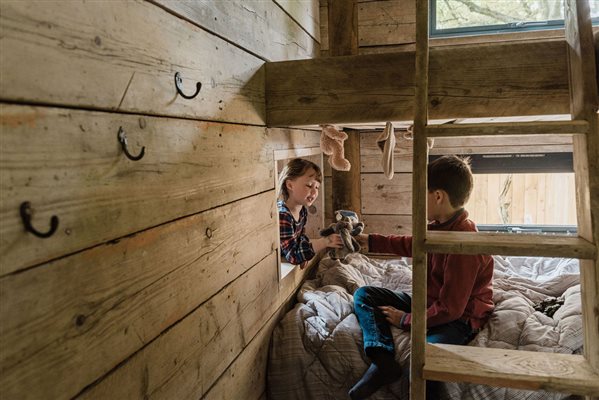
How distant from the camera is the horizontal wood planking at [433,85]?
4.27 feet

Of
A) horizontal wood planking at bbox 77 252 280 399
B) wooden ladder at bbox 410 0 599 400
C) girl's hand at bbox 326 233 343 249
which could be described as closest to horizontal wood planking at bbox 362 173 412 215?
girl's hand at bbox 326 233 343 249

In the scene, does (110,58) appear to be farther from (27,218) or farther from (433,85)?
(433,85)

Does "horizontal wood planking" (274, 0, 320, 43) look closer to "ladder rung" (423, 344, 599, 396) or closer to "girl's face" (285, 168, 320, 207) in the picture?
"girl's face" (285, 168, 320, 207)

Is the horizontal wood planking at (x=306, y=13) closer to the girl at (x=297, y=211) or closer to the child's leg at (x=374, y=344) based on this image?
the girl at (x=297, y=211)

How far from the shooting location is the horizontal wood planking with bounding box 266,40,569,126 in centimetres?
130

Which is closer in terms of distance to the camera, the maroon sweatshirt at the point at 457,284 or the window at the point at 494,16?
the maroon sweatshirt at the point at 457,284

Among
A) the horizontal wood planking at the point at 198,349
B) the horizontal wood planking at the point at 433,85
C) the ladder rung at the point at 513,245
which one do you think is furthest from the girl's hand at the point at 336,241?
the ladder rung at the point at 513,245

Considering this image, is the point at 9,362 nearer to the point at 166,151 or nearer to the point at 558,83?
the point at 166,151

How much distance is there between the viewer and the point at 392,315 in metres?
1.81

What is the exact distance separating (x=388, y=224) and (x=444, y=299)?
4.71 ft

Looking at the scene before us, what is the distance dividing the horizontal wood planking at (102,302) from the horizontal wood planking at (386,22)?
212cm

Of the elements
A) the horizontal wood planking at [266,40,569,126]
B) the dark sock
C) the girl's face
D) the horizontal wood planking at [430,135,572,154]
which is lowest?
the dark sock

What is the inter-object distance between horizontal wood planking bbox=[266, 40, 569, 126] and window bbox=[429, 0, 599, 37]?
5.48ft

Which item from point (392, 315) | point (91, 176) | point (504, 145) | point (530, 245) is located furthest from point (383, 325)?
point (504, 145)
